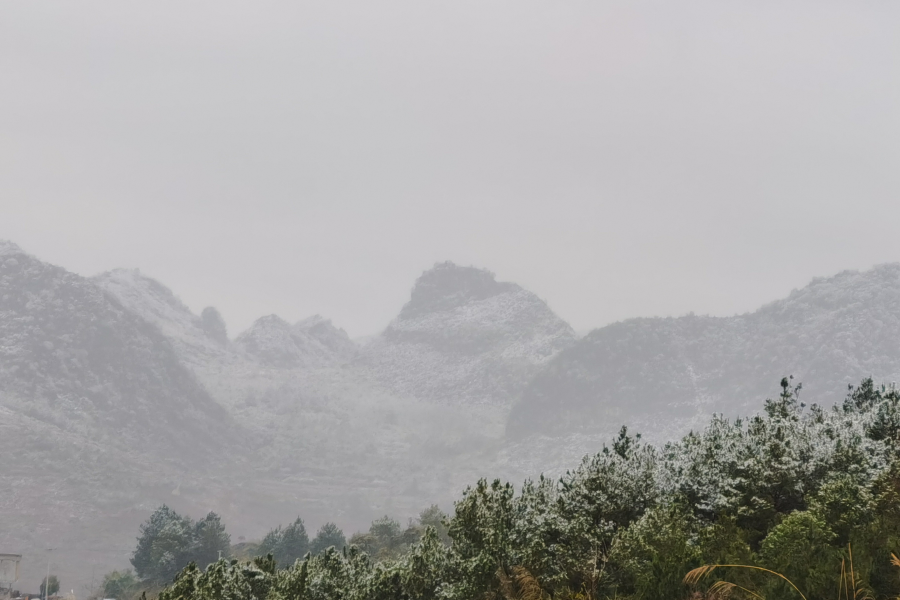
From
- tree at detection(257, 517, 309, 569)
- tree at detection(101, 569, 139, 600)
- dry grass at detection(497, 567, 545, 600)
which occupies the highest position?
dry grass at detection(497, 567, 545, 600)

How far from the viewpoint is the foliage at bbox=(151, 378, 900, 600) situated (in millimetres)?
28531

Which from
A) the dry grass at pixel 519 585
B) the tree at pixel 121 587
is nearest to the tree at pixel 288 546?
the tree at pixel 121 587

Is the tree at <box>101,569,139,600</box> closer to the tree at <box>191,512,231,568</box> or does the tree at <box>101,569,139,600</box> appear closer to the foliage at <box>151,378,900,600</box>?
the tree at <box>191,512,231,568</box>

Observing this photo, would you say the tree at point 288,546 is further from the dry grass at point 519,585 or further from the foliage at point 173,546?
the dry grass at point 519,585

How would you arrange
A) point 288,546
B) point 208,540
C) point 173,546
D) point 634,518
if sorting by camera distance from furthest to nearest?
point 288,546
point 208,540
point 173,546
point 634,518

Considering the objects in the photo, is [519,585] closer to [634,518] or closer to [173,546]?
[634,518]

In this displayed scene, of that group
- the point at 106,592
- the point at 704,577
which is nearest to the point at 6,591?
the point at 106,592

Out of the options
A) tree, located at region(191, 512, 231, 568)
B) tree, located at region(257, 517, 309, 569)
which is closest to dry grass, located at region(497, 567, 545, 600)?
tree, located at region(191, 512, 231, 568)

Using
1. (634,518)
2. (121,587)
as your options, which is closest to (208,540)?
(121,587)

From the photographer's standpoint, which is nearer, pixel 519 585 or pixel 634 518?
pixel 519 585

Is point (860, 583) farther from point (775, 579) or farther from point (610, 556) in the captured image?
point (610, 556)

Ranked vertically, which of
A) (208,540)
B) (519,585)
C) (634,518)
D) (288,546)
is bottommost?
(288,546)

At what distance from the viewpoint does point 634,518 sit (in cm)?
3556

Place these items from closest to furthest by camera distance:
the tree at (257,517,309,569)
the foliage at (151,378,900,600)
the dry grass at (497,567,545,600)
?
the foliage at (151,378,900,600), the dry grass at (497,567,545,600), the tree at (257,517,309,569)
